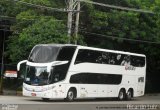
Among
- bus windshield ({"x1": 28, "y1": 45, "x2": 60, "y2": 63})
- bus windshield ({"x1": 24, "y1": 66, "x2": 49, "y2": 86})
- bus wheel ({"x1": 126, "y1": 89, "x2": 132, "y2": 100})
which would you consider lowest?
bus wheel ({"x1": 126, "y1": 89, "x2": 132, "y2": 100})

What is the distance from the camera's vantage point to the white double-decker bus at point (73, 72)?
28.5 meters

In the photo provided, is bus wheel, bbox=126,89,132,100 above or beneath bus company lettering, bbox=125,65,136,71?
beneath

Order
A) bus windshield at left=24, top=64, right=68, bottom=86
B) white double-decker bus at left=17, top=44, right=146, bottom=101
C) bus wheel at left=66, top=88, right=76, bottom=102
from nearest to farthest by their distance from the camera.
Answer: bus windshield at left=24, top=64, right=68, bottom=86
white double-decker bus at left=17, top=44, right=146, bottom=101
bus wheel at left=66, top=88, right=76, bottom=102

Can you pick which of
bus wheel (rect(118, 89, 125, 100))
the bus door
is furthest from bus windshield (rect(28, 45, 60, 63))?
the bus door

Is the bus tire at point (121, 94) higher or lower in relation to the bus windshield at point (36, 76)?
lower

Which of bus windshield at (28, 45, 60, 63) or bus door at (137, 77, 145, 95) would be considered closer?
bus windshield at (28, 45, 60, 63)

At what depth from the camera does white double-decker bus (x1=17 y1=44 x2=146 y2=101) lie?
28547mm

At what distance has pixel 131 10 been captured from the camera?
4197 centimetres

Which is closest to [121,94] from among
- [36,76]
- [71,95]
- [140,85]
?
[140,85]

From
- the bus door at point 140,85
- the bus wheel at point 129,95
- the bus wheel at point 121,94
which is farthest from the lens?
the bus door at point 140,85

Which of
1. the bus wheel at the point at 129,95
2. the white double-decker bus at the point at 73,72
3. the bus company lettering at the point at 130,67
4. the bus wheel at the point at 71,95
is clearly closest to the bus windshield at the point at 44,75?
the white double-decker bus at the point at 73,72

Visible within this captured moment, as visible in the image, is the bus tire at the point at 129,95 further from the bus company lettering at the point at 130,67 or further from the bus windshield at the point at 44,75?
the bus windshield at the point at 44,75

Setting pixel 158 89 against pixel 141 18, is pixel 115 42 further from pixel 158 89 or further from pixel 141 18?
pixel 158 89

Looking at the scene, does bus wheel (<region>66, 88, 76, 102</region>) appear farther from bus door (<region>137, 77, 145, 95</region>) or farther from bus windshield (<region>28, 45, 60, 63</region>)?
bus door (<region>137, 77, 145, 95</region>)
